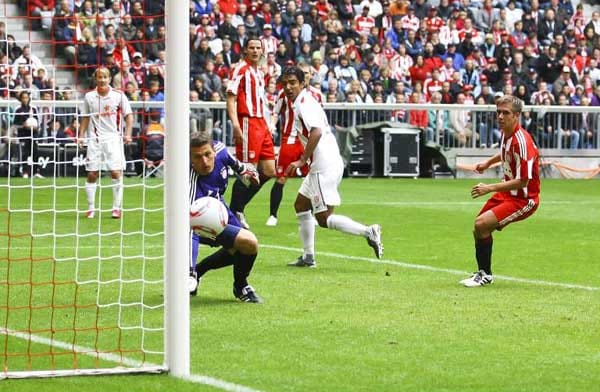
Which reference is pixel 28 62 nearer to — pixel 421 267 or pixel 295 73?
pixel 295 73

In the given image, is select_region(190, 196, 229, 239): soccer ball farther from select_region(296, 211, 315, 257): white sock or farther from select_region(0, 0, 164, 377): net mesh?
select_region(296, 211, 315, 257): white sock

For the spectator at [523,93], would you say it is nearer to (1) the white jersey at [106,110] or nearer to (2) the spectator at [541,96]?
(2) the spectator at [541,96]

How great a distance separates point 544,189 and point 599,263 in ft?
41.7

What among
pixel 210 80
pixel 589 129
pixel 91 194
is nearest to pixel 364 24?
pixel 210 80

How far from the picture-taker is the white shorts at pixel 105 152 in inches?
756

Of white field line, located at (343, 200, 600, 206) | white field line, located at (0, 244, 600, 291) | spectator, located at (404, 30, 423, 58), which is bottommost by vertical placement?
white field line, located at (343, 200, 600, 206)

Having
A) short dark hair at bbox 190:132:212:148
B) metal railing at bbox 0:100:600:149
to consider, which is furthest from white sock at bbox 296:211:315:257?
metal railing at bbox 0:100:600:149

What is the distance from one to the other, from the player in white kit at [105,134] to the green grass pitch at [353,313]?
1.00m

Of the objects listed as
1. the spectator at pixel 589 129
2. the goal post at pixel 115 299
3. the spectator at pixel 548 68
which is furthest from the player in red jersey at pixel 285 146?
the spectator at pixel 548 68

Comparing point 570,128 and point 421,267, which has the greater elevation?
point 570,128

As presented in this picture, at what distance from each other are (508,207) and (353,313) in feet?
8.89

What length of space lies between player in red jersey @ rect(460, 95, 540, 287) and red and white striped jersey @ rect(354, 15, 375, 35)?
2224 centimetres

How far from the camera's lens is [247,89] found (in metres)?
18.0

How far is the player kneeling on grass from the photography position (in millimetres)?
10695
